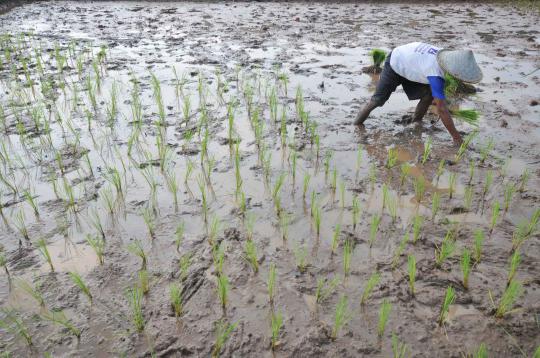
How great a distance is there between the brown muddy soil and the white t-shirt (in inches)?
20.4

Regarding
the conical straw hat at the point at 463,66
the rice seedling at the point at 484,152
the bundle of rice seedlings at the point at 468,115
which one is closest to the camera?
the conical straw hat at the point at 463,66

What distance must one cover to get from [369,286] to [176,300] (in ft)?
2.77

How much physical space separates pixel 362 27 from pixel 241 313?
6833 mm

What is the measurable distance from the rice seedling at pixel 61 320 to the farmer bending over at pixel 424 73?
270cm

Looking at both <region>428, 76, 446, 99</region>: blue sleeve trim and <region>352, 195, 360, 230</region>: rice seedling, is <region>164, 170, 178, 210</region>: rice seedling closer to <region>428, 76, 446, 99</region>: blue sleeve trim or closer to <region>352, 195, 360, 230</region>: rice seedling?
<region>352, 195, 360, 230</region>: rice seedling

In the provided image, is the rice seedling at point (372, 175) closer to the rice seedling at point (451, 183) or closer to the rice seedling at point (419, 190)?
the rice seedling at point (419, 190)

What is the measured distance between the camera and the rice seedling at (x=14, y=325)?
166cm

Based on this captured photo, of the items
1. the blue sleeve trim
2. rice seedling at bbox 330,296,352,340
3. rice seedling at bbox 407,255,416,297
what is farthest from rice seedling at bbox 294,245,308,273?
the blue sleeve trim

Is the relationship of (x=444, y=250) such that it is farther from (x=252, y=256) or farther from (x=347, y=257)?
(x=252, y=256)

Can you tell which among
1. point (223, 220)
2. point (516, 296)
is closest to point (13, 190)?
point (223, 220)

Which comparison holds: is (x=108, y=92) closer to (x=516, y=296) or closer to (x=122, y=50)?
(x=122, y=50)

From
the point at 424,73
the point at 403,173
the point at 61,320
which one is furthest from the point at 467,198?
the point at 61,320

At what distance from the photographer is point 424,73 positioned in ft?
10.3

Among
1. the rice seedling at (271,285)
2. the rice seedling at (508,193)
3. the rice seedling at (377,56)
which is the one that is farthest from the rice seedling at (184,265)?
the rice seedling at (377,56)
